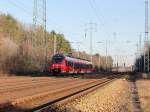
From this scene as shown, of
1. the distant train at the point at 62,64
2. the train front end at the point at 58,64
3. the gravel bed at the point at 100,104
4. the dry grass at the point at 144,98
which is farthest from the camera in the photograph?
the distant train at the point at 62,64

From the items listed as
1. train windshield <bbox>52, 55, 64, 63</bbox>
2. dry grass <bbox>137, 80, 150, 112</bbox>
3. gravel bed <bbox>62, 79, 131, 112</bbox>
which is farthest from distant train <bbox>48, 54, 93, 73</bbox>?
gravel bed <bbox>62, 79, 131, 112</bbox>

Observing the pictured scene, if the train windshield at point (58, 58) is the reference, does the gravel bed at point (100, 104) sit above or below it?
below

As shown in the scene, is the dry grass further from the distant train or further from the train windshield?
the train windshield

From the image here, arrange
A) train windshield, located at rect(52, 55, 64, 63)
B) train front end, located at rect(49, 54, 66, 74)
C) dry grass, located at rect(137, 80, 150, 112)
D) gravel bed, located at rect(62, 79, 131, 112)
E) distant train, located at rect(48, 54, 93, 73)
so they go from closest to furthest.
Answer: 1. gravel bed, located at rect(62, 79, 131, 112)
2. dry grass, located at rect(137, 80, 150, 112)
3. train front end, located at rect(49, 54, 66, 74)
4. distant train, located at rect(48, 54, 93, 73)
5. train windshield, located at rect(52, 55, 64, 63)

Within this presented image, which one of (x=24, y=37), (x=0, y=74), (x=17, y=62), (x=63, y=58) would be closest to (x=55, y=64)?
(x=63, y=58)

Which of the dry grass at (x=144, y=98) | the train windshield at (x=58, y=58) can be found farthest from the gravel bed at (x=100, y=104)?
the train windshield at (x=58, y=58)

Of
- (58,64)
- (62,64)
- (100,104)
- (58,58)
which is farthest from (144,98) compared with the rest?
(58,58)

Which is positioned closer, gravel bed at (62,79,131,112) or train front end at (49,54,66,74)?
gravel bed at (62,79,131,112)

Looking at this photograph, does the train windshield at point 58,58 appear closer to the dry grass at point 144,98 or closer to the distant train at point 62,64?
the distant train at point 62,64

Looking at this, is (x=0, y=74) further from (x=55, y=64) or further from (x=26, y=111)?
(x=26, y=111)

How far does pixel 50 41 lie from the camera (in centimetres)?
13325

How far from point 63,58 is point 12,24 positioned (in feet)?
154

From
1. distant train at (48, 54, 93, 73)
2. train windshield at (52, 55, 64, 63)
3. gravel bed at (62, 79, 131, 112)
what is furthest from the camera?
train windshield at (52, 55, 64, 63)

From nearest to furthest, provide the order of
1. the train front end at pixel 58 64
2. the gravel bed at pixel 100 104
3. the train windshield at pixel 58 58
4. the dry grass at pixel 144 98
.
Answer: the gravel bed at pixel 100 104 < the dry grass at pixel 144 98 < the train front end at pixel 58 64 < the train windshield at pixel 58 58
